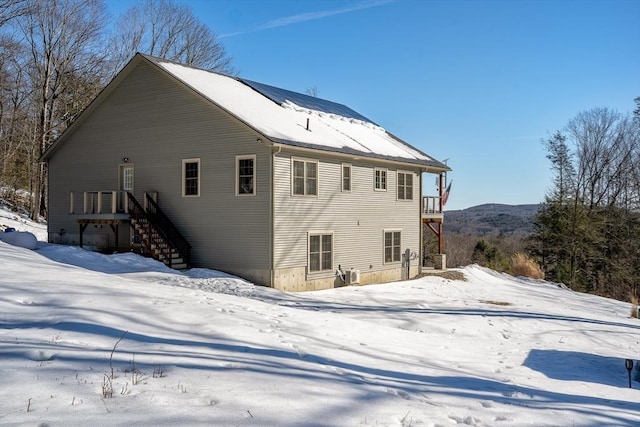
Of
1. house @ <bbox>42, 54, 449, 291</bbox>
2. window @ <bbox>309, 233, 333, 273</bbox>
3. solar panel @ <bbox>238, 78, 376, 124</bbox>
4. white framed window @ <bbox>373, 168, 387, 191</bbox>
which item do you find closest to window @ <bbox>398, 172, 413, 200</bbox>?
house @ <bbox>42, 54, 449, 291</bbox>

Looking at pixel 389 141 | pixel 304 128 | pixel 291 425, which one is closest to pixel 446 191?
pixel 389 141

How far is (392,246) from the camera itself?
23500 mm

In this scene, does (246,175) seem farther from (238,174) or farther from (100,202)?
(100,202)

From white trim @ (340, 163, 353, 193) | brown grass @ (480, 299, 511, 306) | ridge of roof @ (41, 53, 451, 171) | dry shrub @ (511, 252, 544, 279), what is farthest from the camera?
dry shrub @ (511, 252, 544, 279)

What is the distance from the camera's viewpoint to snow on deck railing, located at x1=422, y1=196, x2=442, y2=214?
2627 cm

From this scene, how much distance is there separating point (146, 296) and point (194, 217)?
29.9ft

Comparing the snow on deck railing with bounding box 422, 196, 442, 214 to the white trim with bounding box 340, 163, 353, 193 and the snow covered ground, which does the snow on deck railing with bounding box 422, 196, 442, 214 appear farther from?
the snow covered ground

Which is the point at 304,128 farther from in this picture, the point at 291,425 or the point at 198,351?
the point at 291,425

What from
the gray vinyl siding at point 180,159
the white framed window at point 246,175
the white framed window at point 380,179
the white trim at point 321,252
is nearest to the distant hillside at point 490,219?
the white framed window at point 380,179

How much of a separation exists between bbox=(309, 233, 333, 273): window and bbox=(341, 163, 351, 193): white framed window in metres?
2.03

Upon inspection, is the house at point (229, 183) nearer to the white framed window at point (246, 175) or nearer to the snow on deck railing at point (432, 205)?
the white framed window at point (246, 175)

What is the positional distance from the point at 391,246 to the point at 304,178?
6380 millimetres

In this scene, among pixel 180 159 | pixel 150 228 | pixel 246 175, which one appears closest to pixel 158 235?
pixel 150 228

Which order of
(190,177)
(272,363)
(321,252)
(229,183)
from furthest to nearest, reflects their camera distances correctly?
(321,252) → (190,177) → (229,183) → (272,363)
